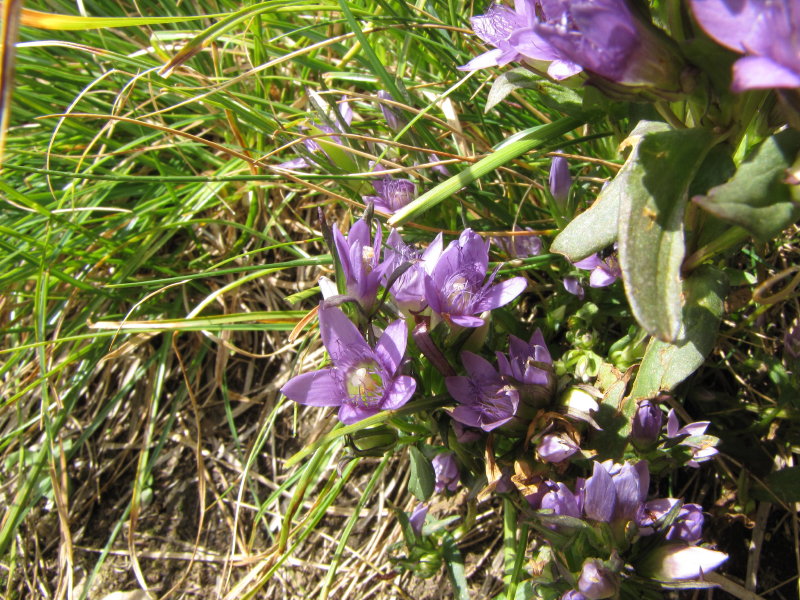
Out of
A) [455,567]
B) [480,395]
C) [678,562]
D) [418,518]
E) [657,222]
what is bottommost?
[455,567]

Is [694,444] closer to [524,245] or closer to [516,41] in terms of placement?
[524,245]

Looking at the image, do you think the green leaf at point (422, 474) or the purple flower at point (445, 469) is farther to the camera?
the purple flower at point (445, 469)

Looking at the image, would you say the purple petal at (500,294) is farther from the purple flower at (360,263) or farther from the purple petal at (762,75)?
the purple petal at (762,75)

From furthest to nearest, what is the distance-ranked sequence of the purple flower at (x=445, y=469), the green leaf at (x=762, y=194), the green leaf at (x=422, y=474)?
1. the purple flower at (x=445, y=469)
2. the green leaf at (x=422, y=474)
3. the green leaf at (x=762, y=194)

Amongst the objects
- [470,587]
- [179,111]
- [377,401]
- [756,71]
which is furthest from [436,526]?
[179,111]

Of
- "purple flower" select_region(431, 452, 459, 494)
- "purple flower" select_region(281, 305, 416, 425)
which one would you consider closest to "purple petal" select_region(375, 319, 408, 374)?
"purple flower" select_region(281, 305, 416, 425)

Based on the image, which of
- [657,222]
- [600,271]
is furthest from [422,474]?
[657,222]

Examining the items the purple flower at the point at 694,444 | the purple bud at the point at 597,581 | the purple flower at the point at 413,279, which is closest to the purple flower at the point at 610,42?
the purple flower at the point at 413,279
